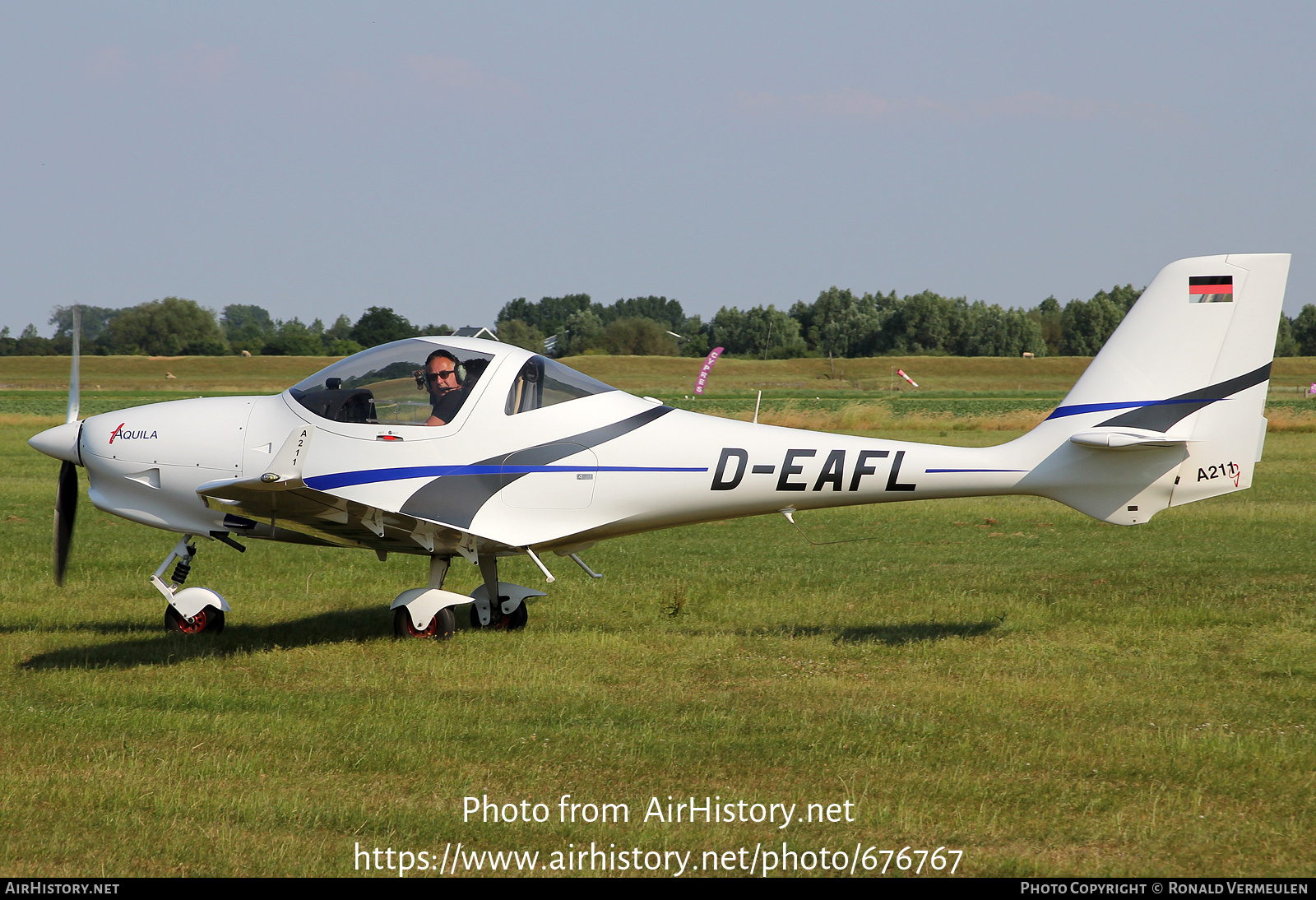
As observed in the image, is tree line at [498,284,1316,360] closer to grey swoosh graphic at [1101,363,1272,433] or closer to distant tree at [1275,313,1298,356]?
distant tree at [1275,313,1298,356]

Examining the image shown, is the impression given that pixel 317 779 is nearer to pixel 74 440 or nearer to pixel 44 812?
pixel 44 812

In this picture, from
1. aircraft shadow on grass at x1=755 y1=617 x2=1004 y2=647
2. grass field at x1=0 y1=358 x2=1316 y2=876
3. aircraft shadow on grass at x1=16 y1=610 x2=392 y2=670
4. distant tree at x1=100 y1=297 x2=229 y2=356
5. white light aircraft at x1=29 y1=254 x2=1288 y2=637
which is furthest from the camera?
distant tree at x1=100 y1=297 x2=229 y2=356

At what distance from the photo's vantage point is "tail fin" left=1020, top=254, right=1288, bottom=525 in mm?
7227

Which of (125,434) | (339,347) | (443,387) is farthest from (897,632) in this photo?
(339,347)

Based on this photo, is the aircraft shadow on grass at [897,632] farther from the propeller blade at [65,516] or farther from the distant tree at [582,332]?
the distant tree at [582,332]

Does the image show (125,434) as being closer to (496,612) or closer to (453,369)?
(453,369)

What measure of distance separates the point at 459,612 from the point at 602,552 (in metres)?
3.46

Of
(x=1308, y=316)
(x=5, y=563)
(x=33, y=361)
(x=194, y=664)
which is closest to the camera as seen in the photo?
(x=194, y=664)

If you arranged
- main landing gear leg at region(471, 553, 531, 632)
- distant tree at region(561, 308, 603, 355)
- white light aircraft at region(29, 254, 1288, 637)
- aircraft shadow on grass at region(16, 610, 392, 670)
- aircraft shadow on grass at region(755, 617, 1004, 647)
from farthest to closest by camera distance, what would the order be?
distant tree at region(561, 308, 603, 355) < main landing gear leg at region(471, 553, 531, 632) < aircraft shadow on grass at region(755, 617, 1004, 647) < aircraft shadow on grass at region(16, 610, 392, 670) < white light aircraft at region(29, 254, 1288, 637)

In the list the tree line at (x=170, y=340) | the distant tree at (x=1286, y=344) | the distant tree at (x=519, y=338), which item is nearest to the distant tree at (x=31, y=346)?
the tree line at (x=170, y=340)

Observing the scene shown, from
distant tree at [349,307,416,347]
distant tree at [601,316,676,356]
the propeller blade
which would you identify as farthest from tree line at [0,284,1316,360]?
the propeller blade

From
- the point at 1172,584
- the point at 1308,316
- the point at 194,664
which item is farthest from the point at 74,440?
the point at 1308,316

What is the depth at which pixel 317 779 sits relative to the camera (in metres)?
5.22

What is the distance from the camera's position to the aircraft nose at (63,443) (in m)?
8.55
